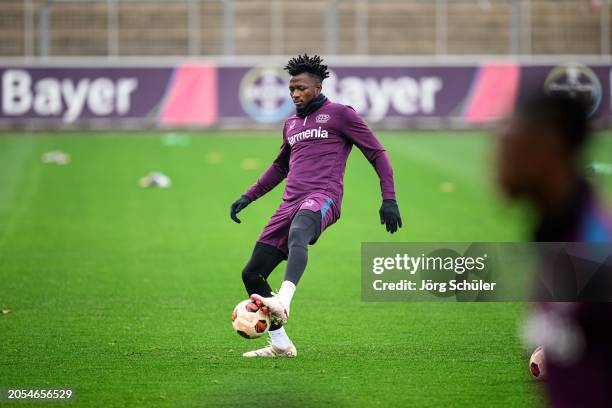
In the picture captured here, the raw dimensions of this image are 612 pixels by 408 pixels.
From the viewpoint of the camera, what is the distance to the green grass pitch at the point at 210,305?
23.3 ft

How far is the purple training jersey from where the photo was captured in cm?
793

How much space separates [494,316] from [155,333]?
3.14 m

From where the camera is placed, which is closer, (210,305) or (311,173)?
(311,173)

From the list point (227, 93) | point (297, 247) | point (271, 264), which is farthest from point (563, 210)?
point (227, 93)

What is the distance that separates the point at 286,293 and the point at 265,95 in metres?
23.3

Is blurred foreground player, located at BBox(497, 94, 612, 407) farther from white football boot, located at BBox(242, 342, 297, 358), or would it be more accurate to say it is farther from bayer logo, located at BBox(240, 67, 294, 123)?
bayer logo, located at BBox(240, 67, 294, 123)

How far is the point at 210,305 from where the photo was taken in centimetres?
1048

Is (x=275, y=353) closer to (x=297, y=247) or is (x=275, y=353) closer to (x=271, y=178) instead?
(x=297, y=247)

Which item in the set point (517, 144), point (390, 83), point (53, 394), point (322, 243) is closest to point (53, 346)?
point (53, 394)

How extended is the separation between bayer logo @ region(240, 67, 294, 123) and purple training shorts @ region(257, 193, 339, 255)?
21969 millimetres

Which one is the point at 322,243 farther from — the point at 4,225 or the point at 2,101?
the point at 2,101

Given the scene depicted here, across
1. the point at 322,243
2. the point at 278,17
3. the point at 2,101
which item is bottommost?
the point at 322,243

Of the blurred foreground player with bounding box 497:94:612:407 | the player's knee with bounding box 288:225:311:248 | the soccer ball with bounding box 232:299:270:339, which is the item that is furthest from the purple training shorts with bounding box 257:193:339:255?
the blurred foreground player with bounding box 497:94:612:407

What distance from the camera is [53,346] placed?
8469 mm
